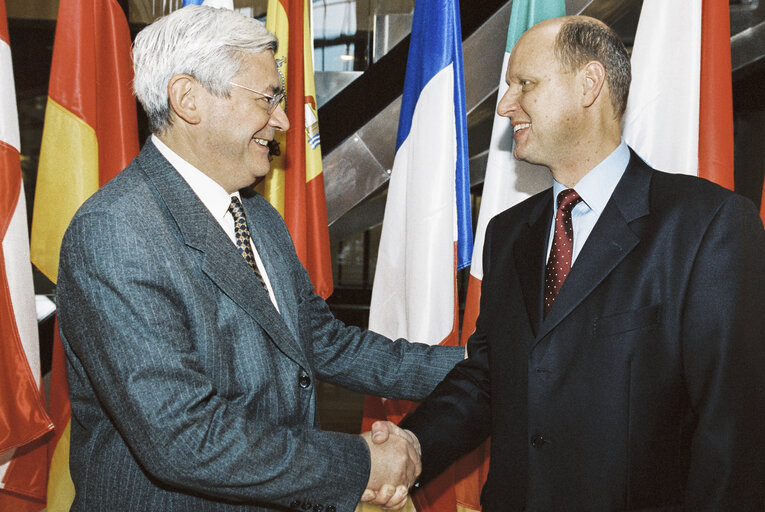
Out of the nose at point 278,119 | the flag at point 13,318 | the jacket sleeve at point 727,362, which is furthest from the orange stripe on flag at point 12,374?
the jacket sleeve at point 727,362

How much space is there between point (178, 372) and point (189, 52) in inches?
30.6

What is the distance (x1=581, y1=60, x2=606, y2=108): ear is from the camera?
1565 mm

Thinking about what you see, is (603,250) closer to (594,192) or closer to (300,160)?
(594,192)

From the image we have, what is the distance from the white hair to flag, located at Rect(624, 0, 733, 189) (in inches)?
52.6

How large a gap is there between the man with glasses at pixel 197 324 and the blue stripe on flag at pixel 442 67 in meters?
0.88

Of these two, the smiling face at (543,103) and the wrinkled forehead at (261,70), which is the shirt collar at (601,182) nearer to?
the smiling face at (543,103)

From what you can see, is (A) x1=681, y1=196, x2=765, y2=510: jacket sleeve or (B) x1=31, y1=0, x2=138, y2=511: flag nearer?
(A) x1=681, y1=196, x2=765, y2=510: jacket sleeve

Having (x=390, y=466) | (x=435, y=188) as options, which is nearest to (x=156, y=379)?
(x=390, y=466)

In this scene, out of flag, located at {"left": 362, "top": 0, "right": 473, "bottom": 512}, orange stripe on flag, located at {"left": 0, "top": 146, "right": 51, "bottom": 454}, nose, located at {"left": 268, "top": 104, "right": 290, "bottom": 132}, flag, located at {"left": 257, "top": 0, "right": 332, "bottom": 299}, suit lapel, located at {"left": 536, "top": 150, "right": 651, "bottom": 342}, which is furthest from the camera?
flag, located at {"left": 257, "top": 0, "right": 332, "bottom": 299}

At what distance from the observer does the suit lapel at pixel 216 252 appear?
142 cm

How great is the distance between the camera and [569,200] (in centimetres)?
156

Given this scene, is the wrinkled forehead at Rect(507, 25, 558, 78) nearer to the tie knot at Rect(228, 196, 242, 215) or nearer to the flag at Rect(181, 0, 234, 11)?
the tie knot at Rect(228, 196, 242, 215)

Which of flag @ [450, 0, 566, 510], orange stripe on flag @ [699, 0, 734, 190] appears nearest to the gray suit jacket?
flag @ [450, 0, 566, 510]

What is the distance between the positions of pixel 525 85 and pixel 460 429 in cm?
101
